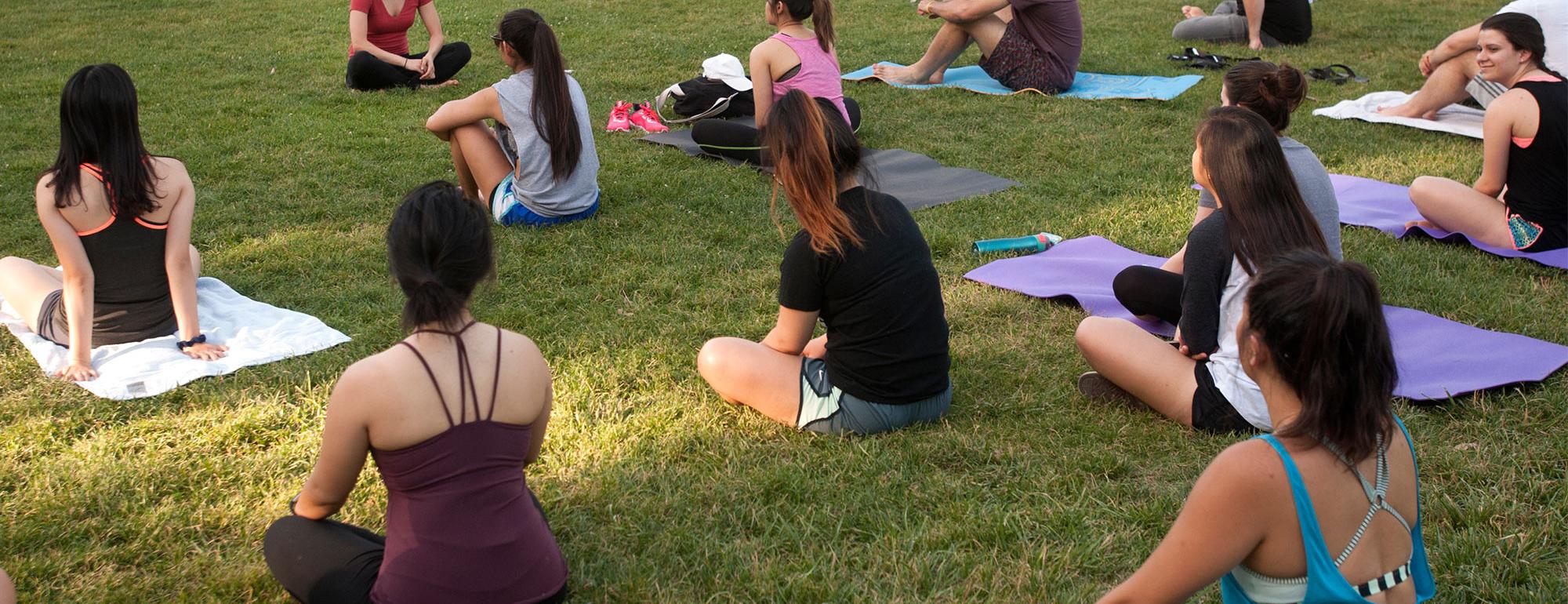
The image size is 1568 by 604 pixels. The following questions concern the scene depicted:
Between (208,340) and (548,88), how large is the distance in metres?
2.13

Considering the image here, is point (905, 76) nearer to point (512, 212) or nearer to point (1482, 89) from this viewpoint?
point (1482, 89)

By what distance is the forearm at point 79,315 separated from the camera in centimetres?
436

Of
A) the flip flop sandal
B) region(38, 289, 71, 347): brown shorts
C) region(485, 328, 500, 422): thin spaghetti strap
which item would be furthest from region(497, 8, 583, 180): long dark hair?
the flip flop sandal

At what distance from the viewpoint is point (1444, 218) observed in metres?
5.67


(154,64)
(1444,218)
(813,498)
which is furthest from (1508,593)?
(154,64)

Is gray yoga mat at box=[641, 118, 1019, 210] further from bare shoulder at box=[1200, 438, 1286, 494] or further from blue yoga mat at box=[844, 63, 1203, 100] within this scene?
bare shoulder at box=[1200, 438, 1286, 494]

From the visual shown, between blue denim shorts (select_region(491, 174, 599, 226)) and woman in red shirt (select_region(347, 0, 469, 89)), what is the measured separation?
3.75 metres

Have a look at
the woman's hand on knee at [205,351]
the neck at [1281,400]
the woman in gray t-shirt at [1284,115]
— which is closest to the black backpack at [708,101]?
the woman in gray t-shirt at [1284,115]

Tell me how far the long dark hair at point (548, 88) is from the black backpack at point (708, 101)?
7.71 ft

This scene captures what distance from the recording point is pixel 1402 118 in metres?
8.04

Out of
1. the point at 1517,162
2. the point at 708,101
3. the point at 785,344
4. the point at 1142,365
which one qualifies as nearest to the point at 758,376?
the point at 785,344

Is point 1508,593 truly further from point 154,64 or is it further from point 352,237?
point 154,64

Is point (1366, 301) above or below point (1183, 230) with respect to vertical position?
above

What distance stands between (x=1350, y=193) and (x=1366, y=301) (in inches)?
203
